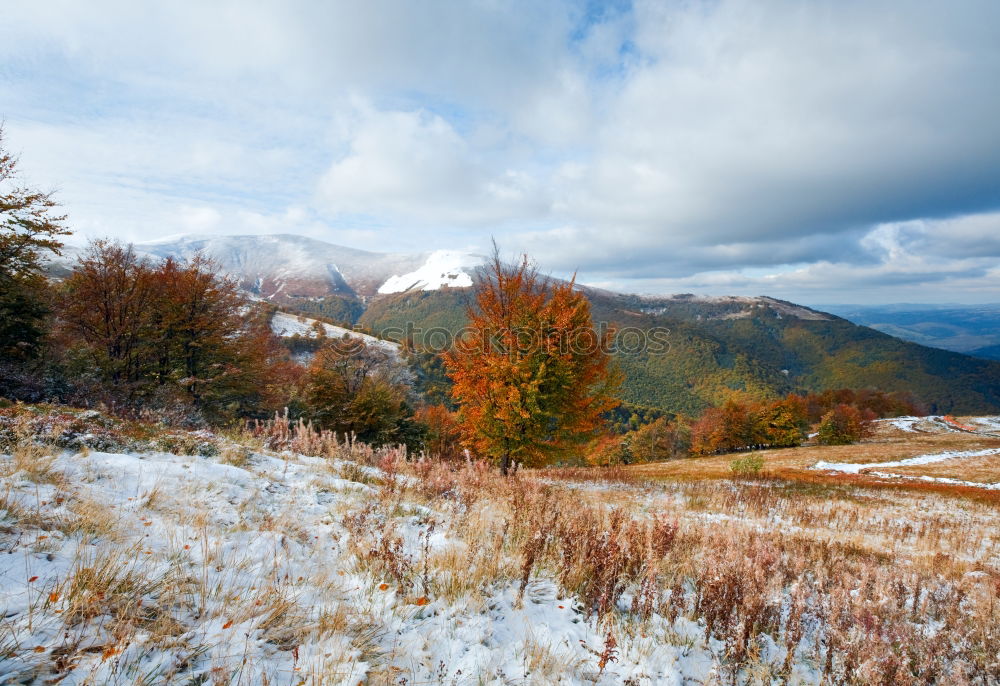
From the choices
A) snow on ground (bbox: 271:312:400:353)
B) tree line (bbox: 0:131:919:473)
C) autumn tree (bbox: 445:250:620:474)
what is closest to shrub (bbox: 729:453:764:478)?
tree line (bbox: 0:131:919:473)

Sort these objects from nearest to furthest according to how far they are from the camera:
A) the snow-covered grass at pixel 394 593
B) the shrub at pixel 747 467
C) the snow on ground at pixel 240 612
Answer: the snow on ground at pixel 240 612 → the snow-covered grass at pixel 394 593 → the shrub at pixel 747 467

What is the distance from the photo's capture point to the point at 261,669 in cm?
220

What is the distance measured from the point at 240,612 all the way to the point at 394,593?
107 centimetres

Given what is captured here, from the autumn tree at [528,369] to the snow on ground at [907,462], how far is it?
24.7m

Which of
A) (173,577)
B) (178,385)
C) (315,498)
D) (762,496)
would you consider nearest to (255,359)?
(178,385)

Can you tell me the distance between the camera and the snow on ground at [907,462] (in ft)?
88.0

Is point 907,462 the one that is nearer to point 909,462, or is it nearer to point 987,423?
point 909,462

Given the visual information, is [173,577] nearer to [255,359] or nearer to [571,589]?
[571,589]

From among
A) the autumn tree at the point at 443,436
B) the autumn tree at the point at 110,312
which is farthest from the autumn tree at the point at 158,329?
the autumn tree at the point at 443,436

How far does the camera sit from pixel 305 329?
8612cm

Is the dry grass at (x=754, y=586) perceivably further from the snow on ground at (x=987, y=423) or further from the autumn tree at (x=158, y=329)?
the snow on ground at (x=987, y=423)

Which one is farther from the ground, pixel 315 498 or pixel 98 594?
pixel 98 594

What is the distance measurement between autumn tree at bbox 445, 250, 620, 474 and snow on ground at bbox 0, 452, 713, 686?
8130mm

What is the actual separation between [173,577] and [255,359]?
23.7m
